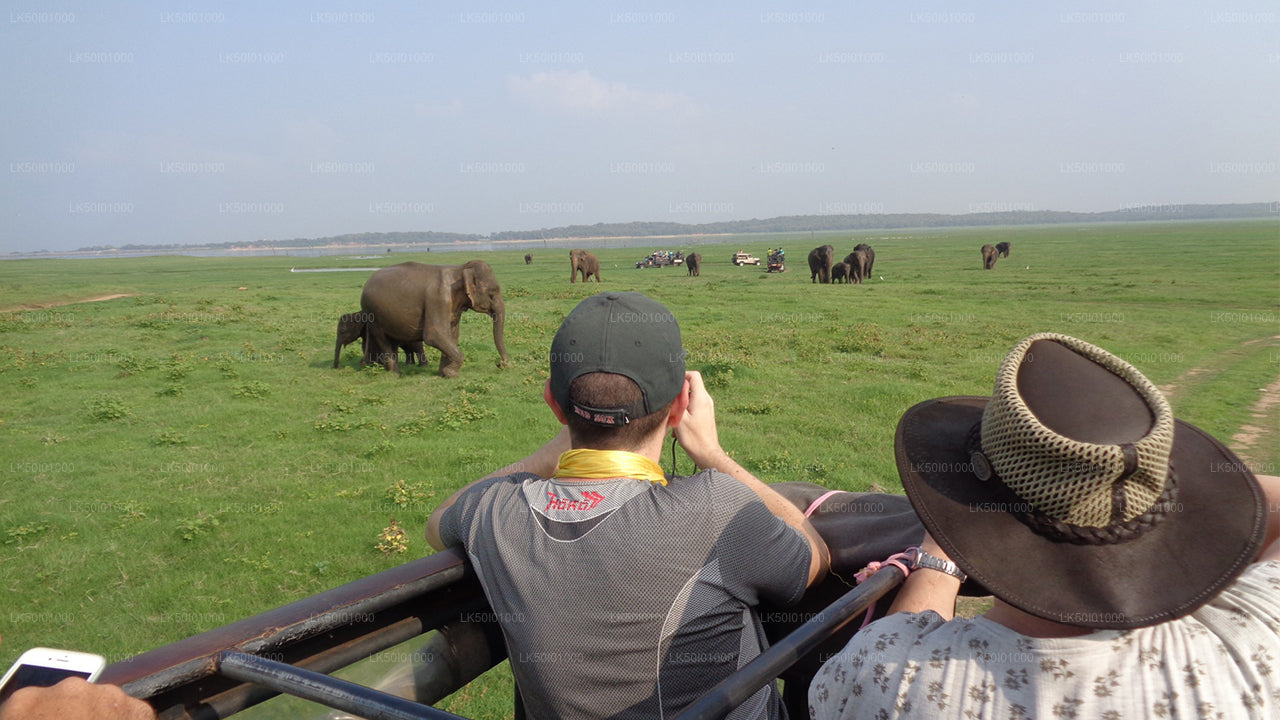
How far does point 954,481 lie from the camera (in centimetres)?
147

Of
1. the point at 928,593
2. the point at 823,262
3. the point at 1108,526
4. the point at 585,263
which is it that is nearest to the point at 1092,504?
the point at 1108,526

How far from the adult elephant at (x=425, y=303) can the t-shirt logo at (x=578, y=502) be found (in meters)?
10.5

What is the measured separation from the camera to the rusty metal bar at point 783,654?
1216 mm

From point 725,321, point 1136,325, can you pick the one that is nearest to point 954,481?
point 725,321

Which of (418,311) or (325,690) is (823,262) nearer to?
(418,311)

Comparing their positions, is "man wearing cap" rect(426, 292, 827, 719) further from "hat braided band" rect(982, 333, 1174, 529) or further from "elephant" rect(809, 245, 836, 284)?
"elephant" rect(809, 245, 836, 284)

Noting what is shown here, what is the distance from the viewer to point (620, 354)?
191cm

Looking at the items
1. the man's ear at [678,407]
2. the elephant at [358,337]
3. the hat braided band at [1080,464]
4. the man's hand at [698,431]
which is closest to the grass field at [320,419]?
the elephant at [358,337]

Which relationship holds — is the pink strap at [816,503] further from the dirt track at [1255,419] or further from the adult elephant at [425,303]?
the adult elephant at [425,303]

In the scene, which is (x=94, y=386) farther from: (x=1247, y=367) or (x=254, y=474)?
(x=1247, y=367)

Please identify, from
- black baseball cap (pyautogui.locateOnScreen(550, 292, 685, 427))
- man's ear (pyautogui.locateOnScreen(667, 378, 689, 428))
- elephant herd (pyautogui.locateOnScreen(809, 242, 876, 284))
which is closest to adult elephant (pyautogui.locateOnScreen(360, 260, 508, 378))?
man's ear (pyautogui.locateOnScreen(667, 378, 689, 428))

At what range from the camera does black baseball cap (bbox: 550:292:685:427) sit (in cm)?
190

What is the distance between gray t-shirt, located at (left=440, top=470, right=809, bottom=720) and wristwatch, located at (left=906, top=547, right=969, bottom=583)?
267 millimetres

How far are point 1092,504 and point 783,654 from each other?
1.97 ft
